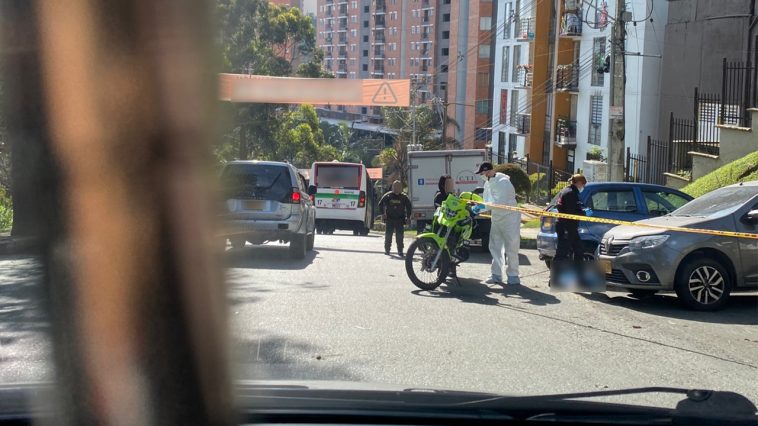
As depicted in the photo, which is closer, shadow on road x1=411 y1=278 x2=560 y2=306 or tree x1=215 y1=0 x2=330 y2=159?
shadow on road x1=411 y1=278 x2=560 y2=306

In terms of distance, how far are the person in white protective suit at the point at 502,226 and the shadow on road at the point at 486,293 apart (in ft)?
0.72

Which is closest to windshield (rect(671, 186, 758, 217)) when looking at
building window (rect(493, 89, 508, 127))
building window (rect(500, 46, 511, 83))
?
building window (rect(493, 89, 508, 127))

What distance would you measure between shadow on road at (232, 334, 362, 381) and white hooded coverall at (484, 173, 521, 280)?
493 cm

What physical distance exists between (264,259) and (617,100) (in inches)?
443

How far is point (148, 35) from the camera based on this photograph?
44.9 ft

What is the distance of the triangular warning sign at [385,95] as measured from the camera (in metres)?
24.1

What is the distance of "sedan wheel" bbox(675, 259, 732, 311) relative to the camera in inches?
412

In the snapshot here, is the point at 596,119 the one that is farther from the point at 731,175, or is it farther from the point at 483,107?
the point at 483,107

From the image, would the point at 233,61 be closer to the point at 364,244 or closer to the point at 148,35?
the point at 364,244

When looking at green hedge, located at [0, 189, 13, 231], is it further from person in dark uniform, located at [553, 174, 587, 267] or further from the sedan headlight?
the sedan headlight

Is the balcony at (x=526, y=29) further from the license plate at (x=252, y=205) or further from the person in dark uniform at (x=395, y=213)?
the license plate at (x=252, y=205)

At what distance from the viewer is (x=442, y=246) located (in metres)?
11.8

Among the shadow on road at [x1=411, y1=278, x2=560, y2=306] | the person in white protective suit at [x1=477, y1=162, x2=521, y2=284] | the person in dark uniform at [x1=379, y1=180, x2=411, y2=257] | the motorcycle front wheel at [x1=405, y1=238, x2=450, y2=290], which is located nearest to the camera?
the shadow on road at [x1=411, y1=278, x2=560, y2=306]

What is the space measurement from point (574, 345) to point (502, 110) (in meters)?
48.9
